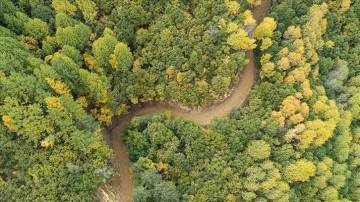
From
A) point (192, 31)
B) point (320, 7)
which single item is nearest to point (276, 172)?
point (192, 31)

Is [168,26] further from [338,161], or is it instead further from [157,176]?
[338,161]

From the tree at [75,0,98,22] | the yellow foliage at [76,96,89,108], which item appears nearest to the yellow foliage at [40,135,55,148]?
the yellow foliage at [76,96,89,108]

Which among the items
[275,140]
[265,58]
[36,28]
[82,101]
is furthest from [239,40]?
[36,28]

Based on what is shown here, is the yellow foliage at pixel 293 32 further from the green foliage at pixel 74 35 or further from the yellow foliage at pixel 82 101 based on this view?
the yellow foliage at pixel 82 101

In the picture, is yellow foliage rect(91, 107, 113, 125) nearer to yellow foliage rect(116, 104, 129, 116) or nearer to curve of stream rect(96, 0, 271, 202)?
yellow foliage rect(116, 104, 129, 116)

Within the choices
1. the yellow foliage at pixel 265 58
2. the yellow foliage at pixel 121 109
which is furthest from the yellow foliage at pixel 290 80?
the yellow foliage at pixel 121 109

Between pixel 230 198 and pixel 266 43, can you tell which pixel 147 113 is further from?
pixel 266 43

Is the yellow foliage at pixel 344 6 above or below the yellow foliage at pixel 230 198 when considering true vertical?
above
